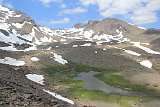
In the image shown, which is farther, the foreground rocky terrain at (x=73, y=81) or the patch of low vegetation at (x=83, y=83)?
the patch of low vegetation at (x=83, y=83)

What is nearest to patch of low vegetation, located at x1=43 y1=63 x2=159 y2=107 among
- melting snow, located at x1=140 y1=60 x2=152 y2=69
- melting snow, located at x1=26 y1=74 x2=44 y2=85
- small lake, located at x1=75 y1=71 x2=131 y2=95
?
small lake, located at x1=75 y1=71 x2=131 y2=95

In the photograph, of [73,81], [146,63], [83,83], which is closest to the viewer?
[83,83]

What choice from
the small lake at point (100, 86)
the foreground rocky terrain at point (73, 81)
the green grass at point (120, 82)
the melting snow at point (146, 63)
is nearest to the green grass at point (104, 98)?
the foreground rocky terrain at point (73, 81)

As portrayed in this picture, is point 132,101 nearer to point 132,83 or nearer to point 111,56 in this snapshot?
point 132,83

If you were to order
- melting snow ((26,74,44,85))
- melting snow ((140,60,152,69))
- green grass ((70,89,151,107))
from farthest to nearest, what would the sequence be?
melting snow ((140,60,152,69)) → melting snow ((26,74,44,85)) → green grass ((70,89,151,107))

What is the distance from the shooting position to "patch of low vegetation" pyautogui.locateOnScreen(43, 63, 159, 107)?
9006 cm

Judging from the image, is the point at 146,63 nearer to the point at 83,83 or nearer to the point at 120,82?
the point at 120,82

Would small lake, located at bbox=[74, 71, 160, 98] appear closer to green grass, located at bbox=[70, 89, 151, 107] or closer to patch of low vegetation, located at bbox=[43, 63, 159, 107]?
patch of low vegetation, located at bbox=[43, 63, 159, 107]

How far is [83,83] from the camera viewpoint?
11419 cm

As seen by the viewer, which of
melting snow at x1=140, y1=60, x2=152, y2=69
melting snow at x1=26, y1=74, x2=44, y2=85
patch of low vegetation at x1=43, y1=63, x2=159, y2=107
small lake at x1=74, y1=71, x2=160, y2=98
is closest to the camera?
patch of low vegetation at x1=43, y1=63, x2=159, y2=107

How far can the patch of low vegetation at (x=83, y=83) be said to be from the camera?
90.1 meters

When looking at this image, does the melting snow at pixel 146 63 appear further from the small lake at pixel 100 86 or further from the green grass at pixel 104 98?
the green grass at pixel 104 98

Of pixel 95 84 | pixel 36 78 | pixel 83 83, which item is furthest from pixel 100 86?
pixel 36 78

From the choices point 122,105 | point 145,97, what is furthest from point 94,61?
point 122,105
